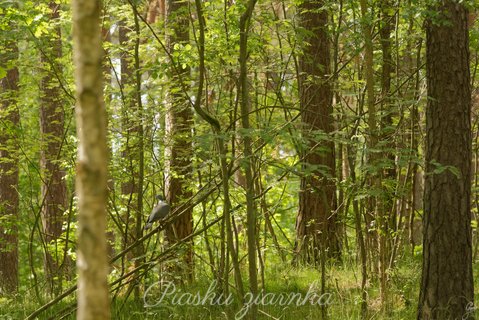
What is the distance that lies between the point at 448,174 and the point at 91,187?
516 centimetres

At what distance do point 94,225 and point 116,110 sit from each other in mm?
6917

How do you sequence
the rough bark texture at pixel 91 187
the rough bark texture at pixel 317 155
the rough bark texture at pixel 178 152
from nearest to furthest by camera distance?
the rough bark texture at pixel 91 187
the rough bark texture at pixel 178 152
the rough bark texture at pixel 317 155

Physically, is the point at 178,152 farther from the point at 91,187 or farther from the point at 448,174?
the point at 91,187

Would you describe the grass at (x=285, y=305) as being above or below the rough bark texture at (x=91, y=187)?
below

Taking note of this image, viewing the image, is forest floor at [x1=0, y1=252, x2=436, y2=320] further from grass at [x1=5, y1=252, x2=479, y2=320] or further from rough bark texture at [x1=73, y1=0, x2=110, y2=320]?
rough bark texture at [x1=73, y1=0, x2=110, y2=320]

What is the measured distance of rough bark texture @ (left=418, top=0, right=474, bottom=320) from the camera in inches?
235

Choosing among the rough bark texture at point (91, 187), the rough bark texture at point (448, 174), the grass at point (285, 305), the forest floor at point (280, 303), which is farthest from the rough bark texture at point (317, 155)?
the rough bark texture at point (91, 187)

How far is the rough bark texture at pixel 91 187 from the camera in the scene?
1.34 meters

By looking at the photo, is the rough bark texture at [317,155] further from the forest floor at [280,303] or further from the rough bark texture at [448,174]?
the rough bark texture at [448,174]

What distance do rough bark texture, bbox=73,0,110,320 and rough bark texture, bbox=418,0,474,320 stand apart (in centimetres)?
494

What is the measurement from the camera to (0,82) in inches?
589

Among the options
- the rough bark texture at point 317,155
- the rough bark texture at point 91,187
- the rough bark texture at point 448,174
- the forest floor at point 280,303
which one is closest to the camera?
the rough bark texture at point 91,187

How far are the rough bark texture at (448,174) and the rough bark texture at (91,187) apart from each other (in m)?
4.94

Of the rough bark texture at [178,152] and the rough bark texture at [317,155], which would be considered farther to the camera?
the rough bark texture at [317,155]
